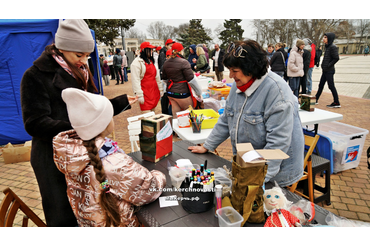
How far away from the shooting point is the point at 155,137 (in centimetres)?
196

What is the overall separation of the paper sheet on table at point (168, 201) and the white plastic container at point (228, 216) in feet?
1.12

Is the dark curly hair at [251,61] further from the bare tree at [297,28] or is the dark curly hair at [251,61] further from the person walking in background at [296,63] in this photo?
the bare tree at [297,28]

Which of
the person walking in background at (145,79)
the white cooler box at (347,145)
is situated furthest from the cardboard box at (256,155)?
the person walking in background at (145,79)

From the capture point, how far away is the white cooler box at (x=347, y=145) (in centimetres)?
319

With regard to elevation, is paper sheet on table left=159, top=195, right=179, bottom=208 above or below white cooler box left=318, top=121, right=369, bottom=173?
above

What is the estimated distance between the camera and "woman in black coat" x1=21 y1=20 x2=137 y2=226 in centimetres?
150

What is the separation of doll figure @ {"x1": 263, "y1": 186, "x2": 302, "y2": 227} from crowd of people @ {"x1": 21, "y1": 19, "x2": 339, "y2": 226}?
1.01 ft

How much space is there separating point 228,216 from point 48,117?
1358 mm

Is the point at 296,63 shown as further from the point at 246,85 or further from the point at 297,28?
the point at 297,28

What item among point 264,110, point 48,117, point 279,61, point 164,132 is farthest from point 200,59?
point 48,117

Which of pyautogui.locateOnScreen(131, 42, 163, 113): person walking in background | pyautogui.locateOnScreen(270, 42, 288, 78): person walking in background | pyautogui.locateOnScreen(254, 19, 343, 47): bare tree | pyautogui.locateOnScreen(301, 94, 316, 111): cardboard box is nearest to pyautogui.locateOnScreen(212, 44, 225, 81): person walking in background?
pyautogui.locateOnScreen(270, 42, 288, 78): person walking in background

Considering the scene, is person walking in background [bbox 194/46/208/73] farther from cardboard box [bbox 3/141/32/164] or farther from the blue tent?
cardboard box [bbox 3/141/32/164]
